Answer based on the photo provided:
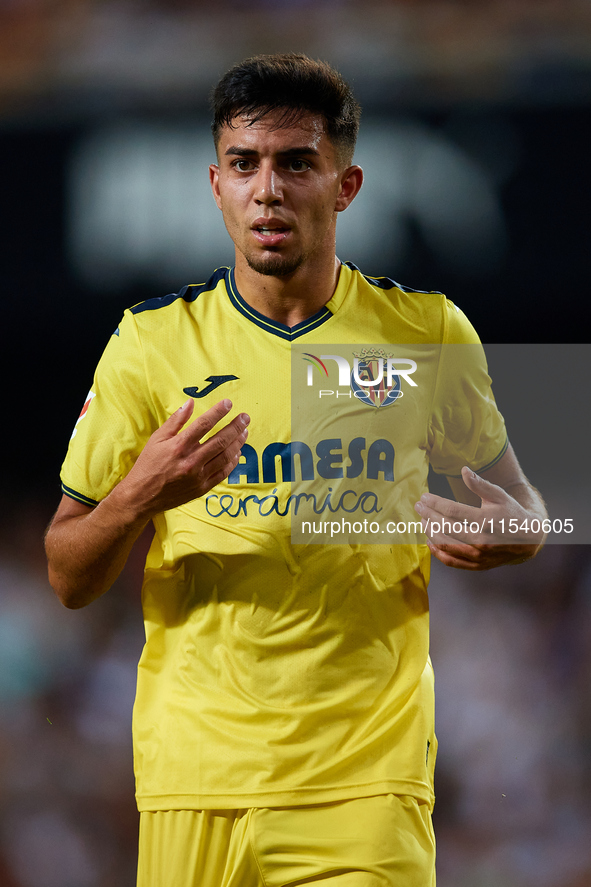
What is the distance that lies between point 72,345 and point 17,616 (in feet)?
2.36

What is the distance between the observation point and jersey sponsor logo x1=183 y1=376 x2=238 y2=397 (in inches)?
58.3

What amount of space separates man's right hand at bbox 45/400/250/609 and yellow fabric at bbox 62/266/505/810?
8cm

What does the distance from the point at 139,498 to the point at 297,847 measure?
0.61m

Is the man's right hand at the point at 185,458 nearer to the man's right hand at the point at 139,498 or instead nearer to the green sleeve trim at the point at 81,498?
the man's right hand at the point at 139,498

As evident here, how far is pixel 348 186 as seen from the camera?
1.62 meters

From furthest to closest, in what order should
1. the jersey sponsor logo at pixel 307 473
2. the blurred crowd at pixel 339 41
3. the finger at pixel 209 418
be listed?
the blurred crowd at pixel 339 41
the jersey sponsor logo at pixel 307 473
the finger at pixel 209 418

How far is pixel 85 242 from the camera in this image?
221cm

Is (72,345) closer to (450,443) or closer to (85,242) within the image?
(85,242)

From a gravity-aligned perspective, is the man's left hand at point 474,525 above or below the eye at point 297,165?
below

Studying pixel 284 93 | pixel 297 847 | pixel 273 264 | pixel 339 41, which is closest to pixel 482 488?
pixel 273 264

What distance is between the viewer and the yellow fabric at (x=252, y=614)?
139cm

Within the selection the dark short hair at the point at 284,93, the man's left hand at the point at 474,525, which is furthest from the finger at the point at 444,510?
the dark short hair at the point at 284,93

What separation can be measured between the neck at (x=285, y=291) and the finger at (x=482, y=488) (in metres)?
0.47

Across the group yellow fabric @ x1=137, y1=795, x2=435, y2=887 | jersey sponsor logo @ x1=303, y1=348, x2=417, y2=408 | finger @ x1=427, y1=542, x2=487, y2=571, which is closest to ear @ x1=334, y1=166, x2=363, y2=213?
jersey sponsor logo @ x1=303, y1=348, x2=417, y2=408
